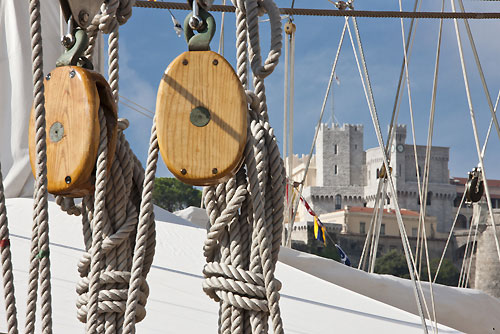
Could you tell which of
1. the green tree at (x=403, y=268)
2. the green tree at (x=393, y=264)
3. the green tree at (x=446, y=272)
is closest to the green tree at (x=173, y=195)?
the green tree at (x=393, y=264)

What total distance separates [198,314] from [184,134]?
1147 mm

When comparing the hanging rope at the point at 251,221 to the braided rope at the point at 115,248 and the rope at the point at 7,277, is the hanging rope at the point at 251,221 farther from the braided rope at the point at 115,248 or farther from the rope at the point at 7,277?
the rope at the point at 7,277

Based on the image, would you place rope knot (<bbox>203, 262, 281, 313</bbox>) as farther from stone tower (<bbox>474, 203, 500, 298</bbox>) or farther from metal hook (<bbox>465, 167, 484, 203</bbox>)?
stone tower (<bbox>474, 203, 500, 298</bbox>)

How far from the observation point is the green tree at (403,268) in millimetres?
27672

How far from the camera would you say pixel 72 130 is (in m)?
0.85

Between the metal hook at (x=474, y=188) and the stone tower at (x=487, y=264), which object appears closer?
the metal hook at (x=474, y=188)

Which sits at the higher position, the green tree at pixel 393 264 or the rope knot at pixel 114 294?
the rope knot at pixel 114 294

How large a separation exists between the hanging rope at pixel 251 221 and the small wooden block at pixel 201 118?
1.4 inches

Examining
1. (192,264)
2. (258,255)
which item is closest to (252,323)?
(258,255)

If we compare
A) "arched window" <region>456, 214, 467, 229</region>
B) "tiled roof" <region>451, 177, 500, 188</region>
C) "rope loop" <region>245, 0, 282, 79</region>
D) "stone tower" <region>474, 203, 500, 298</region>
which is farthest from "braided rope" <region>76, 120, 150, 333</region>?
"tiled roof" <region>451, 177, 500, 188</region>

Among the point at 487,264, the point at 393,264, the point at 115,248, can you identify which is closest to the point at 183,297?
the point at 115,248

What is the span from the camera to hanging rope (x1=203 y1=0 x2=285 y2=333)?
0.84m

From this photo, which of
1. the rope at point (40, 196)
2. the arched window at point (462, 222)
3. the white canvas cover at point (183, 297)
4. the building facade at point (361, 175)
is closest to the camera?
the rope at point (40, 196)

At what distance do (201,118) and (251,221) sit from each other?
152 millimetres
